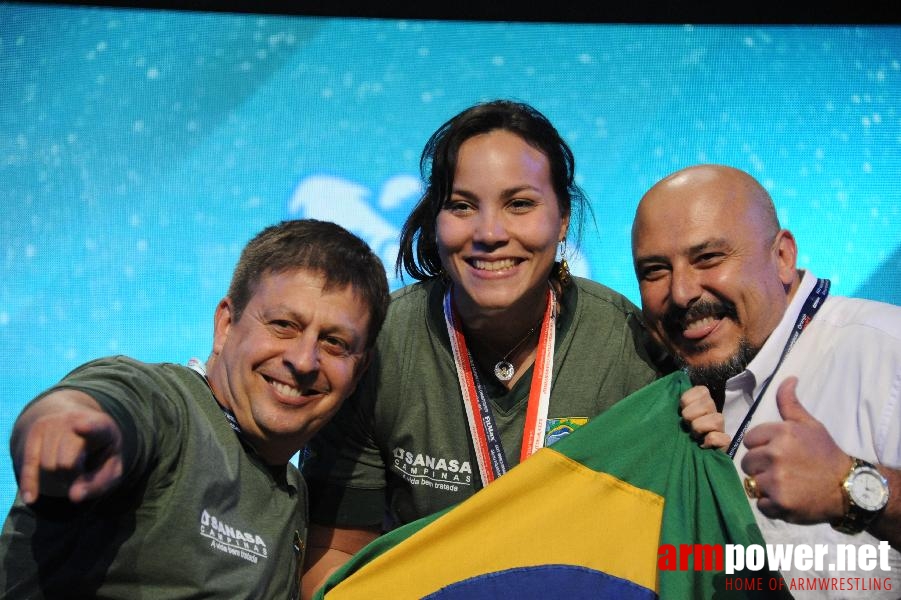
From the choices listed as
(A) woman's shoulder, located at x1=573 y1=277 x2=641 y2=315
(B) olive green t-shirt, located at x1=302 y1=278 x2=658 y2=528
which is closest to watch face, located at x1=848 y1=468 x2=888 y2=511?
(B) olive green t-shirt, located at x1=302 y1=278 x2=658 y2=528

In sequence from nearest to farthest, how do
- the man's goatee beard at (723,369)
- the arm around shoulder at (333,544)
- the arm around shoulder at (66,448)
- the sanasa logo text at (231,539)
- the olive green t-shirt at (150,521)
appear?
the arm around shoulder at (66,448), the olive green t-shirt at (150,521), the sanasa logo text at (231,539), the man's goatee beard at (723,369), the arm around shoulder at (333,544)

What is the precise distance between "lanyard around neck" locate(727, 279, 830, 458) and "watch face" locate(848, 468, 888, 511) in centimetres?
48

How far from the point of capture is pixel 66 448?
1172 millimetres

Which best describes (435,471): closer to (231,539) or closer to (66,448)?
(231,539)

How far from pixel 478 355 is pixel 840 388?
930mm

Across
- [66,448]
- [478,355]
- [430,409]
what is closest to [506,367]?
[478,355]

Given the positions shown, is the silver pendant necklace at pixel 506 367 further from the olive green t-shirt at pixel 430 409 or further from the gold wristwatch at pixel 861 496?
the gold wristwatch at pixel 861 496

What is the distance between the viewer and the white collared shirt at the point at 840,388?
5.61 feet

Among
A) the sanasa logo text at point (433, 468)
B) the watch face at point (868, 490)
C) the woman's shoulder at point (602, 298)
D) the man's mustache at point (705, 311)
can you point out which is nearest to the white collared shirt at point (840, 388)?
the man's mustache at point (705, 311)

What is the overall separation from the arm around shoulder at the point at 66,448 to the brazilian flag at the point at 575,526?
0.69m

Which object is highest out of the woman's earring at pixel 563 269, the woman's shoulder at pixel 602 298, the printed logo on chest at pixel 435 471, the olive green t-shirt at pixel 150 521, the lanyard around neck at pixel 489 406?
the woman's earring at pixel 563 269

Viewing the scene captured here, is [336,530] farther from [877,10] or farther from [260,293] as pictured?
[877,10]

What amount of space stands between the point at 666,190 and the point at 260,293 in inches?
41.3

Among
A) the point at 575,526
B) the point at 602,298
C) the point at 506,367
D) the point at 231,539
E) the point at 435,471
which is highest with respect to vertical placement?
the point at 602,298
